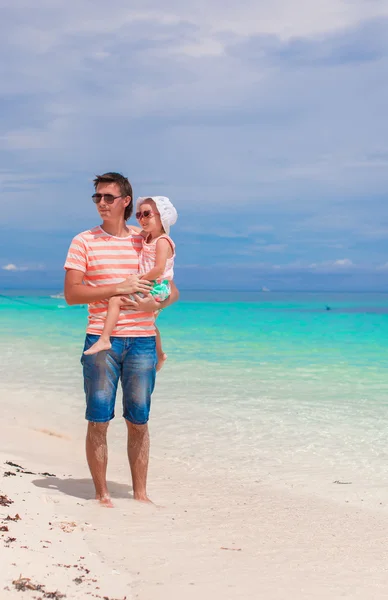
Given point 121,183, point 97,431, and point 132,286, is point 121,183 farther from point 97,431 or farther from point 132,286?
point 97,431

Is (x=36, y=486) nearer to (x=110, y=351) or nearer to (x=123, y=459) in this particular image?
(x=110, y=351)

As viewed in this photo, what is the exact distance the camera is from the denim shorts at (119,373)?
4078 mm

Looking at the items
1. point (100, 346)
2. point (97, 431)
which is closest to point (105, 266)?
point (100, 346)

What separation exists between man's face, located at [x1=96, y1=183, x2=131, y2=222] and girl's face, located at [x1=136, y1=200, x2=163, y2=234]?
139 millimetres

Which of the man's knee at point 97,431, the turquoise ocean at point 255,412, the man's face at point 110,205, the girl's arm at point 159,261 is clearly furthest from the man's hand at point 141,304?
the turquoise ocean at point 255,412

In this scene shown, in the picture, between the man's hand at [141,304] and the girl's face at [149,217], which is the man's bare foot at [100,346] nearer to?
the man's hand at [141,304]

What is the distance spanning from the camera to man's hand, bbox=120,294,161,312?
157 inches

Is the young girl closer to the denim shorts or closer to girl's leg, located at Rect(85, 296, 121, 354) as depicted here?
girl's leg, located at Rect(85, 296, 121, 354)

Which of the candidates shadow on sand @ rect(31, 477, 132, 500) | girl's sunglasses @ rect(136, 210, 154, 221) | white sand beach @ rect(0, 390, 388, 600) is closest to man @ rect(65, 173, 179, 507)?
girl's sunglasses @ rect(136, 210, 154, 221)

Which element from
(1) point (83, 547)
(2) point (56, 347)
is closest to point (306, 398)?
(1) point (83, 547)

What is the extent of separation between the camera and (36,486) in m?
4.40

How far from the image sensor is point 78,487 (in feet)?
15.4

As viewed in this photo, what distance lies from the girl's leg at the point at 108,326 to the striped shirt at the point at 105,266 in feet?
0.24

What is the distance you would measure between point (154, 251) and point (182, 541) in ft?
5.46
